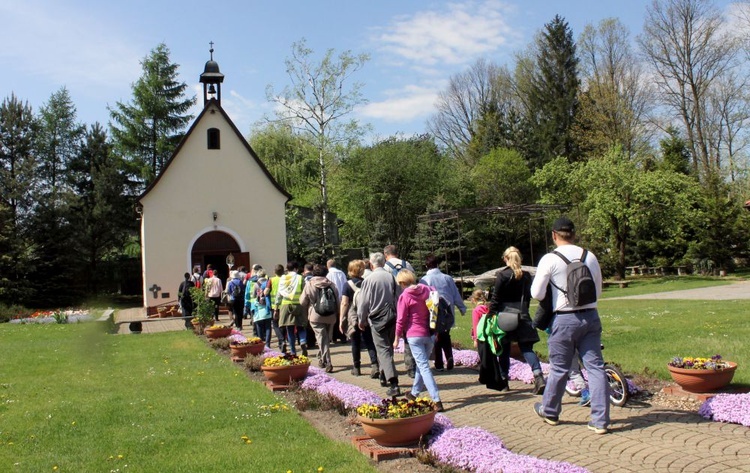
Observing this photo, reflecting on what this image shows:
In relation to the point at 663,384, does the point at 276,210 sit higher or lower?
higher

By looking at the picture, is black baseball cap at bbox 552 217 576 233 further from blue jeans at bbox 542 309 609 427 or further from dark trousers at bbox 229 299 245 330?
dark trousers at bbox 229 299 245 330

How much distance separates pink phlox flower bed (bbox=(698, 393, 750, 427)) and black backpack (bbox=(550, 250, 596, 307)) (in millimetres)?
1822

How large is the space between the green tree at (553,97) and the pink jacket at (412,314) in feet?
150

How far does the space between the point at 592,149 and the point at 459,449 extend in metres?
48.8

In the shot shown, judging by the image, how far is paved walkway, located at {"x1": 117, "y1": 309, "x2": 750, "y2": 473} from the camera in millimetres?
5289

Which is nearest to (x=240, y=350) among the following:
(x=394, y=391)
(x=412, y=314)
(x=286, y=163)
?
(x=394, y=391)

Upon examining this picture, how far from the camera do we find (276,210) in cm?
3025

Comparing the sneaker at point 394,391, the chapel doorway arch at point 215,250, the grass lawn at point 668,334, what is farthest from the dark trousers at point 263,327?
the chapel doorway arch at point 215,250

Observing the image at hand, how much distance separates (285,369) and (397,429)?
3750 mm

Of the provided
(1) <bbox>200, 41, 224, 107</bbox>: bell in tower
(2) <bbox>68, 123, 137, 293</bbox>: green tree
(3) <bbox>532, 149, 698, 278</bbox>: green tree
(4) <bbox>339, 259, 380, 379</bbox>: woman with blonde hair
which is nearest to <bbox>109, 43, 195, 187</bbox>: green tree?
(2) <bbox>68, 123, 137, 293</bbox>: green tree

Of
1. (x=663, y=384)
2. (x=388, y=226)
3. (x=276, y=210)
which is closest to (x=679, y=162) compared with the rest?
(x=388, y=226)

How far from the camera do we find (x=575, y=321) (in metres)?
6.09

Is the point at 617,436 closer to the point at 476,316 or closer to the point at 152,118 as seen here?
the point at 476,316

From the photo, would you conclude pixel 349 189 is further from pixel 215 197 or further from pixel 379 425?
pixel 379 425
